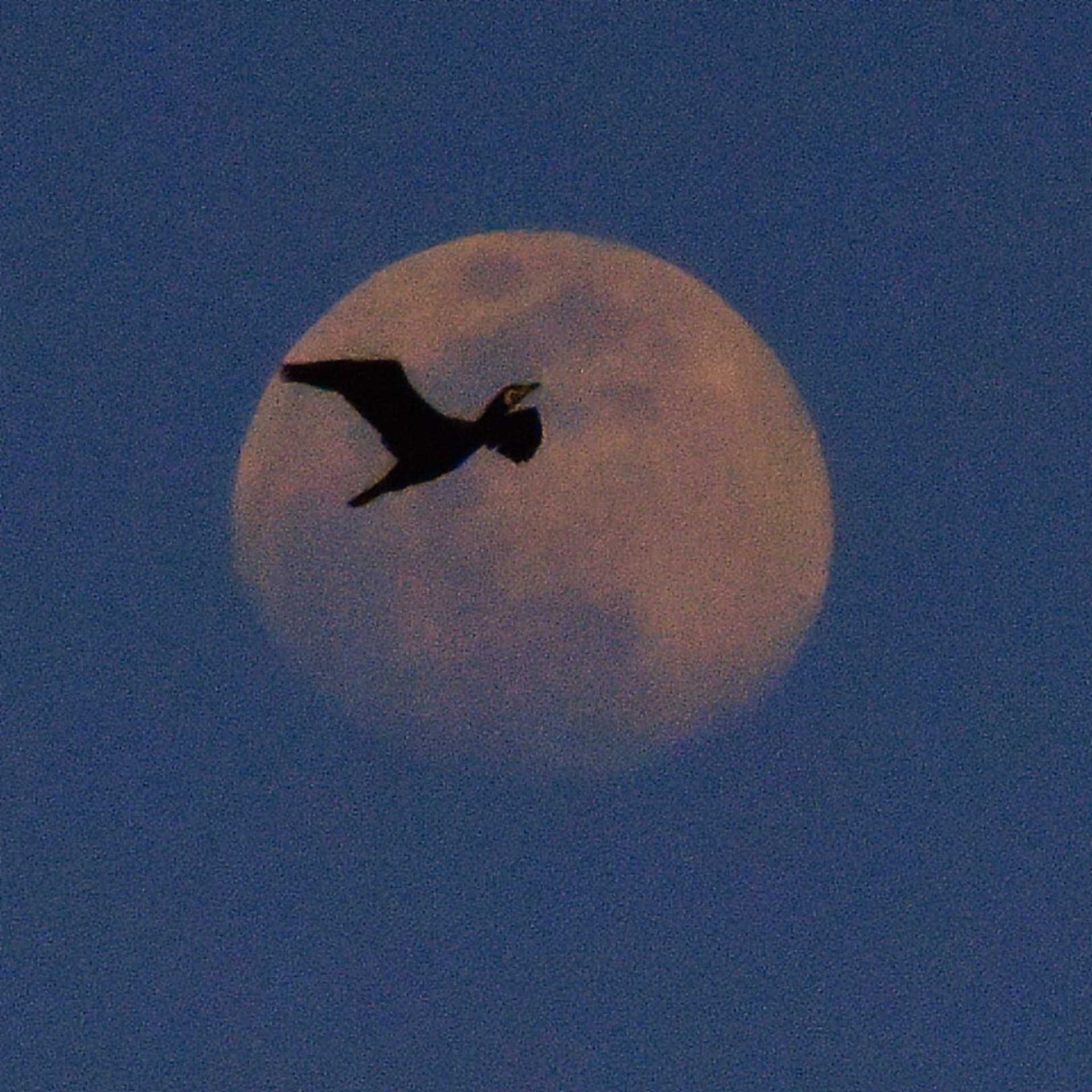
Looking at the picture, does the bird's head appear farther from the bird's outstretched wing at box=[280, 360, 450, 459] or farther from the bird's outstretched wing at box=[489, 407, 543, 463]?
the bird's outstretched wing at box=[280, 360, 450, 459]

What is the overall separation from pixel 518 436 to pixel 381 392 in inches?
69.3

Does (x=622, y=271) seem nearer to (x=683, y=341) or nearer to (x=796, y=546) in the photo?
(x=683, y=341)

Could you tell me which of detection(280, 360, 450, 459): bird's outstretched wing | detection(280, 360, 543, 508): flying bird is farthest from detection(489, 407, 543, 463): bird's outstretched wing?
detection(280, 360, 450, 459): bird's outstretched wing

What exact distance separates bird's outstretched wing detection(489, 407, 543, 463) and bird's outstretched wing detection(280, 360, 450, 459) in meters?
0.67

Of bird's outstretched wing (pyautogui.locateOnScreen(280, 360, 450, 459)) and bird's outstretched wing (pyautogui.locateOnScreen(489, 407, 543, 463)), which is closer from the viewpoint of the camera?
bird's outstretched wing (pyautogui.locateOnScreen(280, 360, 450, 459))

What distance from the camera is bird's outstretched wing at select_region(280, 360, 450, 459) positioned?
1645 inches

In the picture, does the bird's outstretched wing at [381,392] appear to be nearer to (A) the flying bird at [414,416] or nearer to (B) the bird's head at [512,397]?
(A) the flying bird at [414,416]

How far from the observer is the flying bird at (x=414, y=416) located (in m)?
41.8

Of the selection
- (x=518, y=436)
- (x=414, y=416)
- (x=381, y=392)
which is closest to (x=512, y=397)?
(x=518, y=436)

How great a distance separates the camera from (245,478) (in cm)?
4384

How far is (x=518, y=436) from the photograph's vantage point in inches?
1654

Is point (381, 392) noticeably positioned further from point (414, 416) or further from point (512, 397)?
point (512, 397)

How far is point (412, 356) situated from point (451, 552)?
2581mm

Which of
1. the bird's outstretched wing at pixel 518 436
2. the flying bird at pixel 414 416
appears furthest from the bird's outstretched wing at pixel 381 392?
the bird's outstretched wing at pixel 518 436
